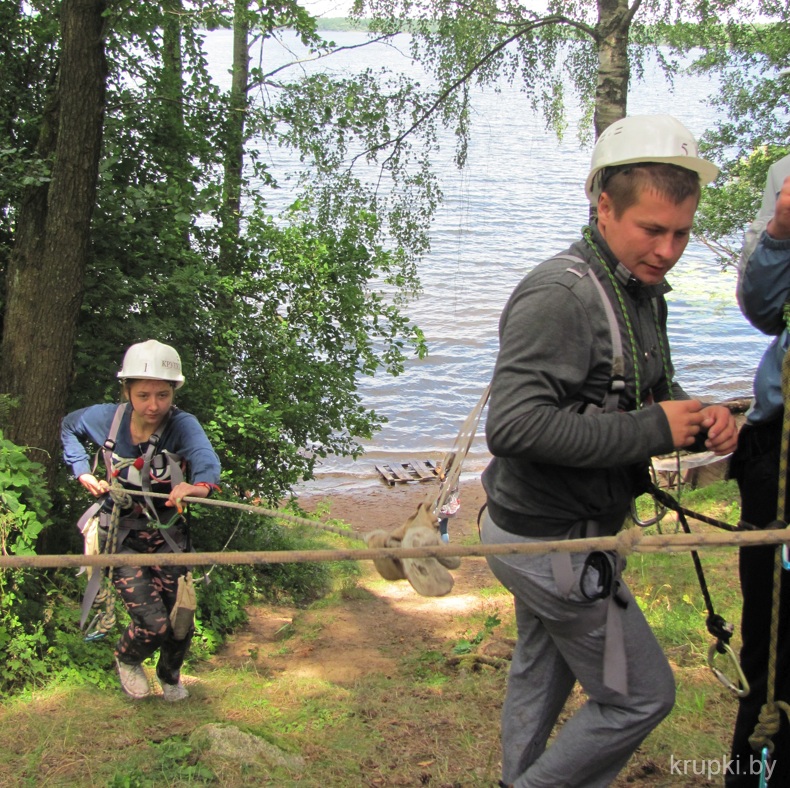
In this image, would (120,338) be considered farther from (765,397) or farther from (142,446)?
(765,397)

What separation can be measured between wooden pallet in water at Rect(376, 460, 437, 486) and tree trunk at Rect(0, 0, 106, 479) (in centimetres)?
993

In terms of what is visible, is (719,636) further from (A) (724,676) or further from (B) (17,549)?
(B) (17,549)

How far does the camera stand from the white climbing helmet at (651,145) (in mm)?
2273

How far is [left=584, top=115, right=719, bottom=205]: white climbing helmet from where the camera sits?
2.27 m

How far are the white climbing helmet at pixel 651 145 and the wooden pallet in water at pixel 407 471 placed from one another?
13309 millimetres

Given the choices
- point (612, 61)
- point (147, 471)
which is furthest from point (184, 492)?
point (612, 61)

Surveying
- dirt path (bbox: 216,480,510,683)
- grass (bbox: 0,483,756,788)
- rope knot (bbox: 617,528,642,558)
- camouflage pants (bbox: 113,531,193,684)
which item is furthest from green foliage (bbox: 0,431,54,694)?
rope knot (bbox: 617,528,642,558)

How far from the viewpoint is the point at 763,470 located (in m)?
2.73

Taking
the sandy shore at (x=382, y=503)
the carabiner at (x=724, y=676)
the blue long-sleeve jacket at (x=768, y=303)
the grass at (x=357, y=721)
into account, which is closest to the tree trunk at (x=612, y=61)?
the grass at (x=357, y=721)

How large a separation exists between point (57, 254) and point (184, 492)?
101 inches

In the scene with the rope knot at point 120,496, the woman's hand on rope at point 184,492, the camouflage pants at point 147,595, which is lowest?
the camouflage pants at point 147,595

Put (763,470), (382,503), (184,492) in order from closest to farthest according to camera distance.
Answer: (763,470), (184,492), (382,503)

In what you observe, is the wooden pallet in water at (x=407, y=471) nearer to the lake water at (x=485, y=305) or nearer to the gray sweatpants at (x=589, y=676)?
the lake water at (x=485, y=305)

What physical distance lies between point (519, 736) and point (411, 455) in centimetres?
1428
